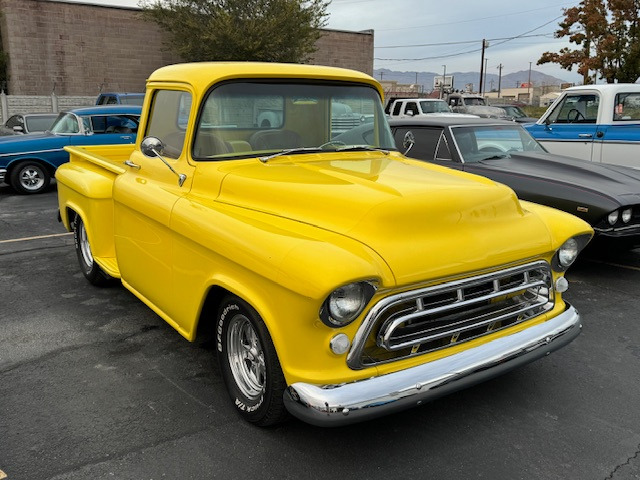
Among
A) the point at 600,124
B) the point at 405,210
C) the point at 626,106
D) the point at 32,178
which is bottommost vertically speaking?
the point at 32,178

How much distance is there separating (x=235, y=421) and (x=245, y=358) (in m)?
0.34

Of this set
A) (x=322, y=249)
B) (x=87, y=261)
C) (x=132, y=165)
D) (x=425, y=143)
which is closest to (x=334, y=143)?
(x=132, y=165)

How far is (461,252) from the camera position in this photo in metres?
2.78

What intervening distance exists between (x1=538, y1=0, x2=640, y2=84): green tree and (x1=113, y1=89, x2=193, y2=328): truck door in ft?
78.5

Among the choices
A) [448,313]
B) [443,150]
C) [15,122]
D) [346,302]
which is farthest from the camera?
[15,122]

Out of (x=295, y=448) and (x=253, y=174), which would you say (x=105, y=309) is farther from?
(x=295, y=448)

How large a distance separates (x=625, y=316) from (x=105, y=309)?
4.30 m

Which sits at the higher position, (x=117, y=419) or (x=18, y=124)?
(x=18, y=124)

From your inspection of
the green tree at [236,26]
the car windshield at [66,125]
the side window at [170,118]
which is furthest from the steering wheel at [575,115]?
the green tree at [236,26]

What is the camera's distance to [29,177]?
10664 millimetres

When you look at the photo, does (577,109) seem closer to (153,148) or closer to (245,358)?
(153,148)

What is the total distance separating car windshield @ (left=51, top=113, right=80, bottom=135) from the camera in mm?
10672

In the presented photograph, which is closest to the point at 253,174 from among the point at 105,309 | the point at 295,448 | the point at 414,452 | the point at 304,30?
the point at 295,448

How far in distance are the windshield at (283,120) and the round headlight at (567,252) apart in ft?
4.90
